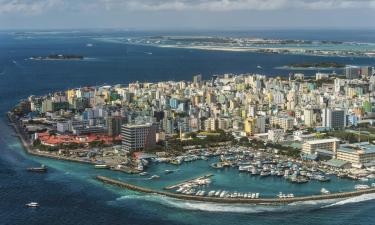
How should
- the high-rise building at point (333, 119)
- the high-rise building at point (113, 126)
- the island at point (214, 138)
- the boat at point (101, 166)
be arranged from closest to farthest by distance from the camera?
the island at point (214, 138) → the boat at point (101, 166) → the high-rise building at point (113, 126) → the high-rise building at point (333, 119)

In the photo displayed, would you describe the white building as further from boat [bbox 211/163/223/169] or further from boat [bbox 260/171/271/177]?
boat [bbox 260/171/271/177]

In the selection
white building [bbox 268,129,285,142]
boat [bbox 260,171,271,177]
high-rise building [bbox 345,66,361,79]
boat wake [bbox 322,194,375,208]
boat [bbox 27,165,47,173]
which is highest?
high-rise building [bbox 345,66,361,79]

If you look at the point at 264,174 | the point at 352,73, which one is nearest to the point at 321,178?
the point at 264,174

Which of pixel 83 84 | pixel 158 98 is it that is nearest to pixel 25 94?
pixel 83 84

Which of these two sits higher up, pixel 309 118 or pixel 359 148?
pixel 309 118

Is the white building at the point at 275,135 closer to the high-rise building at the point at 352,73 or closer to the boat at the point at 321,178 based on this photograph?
the boat at the point at 321,178

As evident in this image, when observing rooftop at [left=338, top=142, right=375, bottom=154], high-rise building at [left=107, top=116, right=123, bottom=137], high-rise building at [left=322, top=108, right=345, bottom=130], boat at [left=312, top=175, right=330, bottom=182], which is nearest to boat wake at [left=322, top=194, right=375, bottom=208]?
boat at [left=312, top=175, right=330, bottom=182]

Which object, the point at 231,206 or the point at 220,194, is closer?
the point at 231,206

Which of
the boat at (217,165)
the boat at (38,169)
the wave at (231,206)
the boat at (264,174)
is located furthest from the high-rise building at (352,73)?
the boat at (38,169)

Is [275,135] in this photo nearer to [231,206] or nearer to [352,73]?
[231,206]
